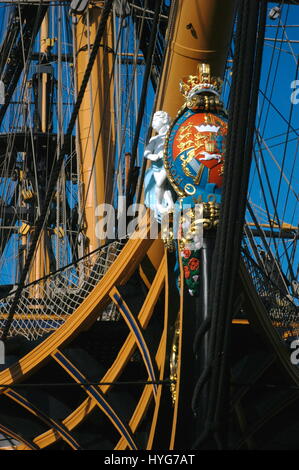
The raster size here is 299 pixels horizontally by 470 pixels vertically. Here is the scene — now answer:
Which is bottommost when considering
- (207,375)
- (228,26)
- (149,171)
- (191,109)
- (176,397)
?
(176,397)

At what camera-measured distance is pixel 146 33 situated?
12.1 m

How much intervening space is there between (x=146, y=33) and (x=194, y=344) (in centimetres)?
841

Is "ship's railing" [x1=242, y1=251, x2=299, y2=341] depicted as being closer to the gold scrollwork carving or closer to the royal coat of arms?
the gold scrollwork carving

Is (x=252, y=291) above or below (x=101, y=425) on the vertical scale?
above

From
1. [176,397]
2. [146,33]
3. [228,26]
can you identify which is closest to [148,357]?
[176,397]

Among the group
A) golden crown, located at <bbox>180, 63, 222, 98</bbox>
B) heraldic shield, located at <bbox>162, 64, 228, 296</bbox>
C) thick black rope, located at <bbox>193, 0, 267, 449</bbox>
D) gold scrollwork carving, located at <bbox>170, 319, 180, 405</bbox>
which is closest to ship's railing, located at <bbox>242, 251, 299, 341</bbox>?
gold scrollwork carving, located at <bbox>170, 319, 180, 405</bbox>

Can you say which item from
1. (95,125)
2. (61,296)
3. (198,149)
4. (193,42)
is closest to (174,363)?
(198,149)

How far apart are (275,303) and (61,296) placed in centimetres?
158

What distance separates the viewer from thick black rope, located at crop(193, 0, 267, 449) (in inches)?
153

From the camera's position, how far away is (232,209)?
3.97 metres

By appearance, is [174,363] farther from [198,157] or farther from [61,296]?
[61,296]

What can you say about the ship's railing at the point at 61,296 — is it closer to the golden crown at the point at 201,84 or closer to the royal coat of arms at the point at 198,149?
the royal coat of arms at the point at 198,149

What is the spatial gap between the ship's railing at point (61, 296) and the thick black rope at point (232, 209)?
5.77 ft

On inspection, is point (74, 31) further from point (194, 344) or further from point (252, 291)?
point (194, 344)
